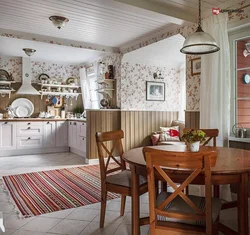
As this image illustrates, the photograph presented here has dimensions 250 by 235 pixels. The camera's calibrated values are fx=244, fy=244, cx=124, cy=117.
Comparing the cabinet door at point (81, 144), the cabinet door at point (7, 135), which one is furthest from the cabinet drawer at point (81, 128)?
the cabinet door at point (7, 135)

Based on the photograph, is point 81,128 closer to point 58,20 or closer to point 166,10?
A: point 58,20

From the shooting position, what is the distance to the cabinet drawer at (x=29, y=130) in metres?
5.79

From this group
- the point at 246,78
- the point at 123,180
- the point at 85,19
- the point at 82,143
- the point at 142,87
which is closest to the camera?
the point at 123,180

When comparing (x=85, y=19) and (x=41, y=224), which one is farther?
(x=85, y=19)

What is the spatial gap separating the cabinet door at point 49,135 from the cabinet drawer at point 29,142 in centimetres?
12

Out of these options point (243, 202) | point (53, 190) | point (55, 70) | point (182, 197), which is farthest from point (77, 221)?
point (55, 70)

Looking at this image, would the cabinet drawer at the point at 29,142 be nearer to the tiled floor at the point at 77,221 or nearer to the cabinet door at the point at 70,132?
the cabinet door at the point at 70,132

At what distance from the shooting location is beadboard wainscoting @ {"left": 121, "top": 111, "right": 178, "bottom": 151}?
5297 millimetres

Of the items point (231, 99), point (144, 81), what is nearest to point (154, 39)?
point (144, 81)

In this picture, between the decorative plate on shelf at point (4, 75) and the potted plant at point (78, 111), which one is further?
the potted plant at point (78, 111)

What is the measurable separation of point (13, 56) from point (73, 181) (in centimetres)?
399

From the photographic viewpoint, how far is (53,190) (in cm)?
330

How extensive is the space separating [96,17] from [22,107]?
375 centimetres

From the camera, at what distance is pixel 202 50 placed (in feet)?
7.98
